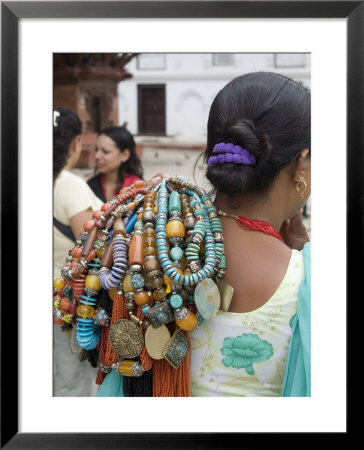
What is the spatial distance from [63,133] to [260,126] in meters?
0.86

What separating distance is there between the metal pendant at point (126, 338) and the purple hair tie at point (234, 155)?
0.52 metres

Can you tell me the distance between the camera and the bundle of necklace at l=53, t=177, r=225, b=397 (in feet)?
4.61

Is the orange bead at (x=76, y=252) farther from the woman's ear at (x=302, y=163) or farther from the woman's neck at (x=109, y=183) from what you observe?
the woman's neck at (x=109, y=183)

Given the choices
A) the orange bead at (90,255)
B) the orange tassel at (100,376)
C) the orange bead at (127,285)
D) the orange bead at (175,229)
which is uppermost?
the orange bead at (175,229)

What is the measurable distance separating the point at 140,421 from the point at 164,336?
30cm

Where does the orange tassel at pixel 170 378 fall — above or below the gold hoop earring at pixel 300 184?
below

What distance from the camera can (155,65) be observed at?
1.84m

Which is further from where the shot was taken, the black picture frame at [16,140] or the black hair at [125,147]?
the black hair at [125,147]

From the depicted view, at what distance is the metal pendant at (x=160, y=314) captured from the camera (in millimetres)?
1400

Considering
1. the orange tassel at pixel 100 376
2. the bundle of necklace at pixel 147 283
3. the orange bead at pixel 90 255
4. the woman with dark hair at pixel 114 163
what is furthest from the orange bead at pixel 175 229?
the woman with dark hair at pixel 114 163

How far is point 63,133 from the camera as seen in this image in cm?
199

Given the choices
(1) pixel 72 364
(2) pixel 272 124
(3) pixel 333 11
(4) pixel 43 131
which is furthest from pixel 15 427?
(3) pixel 333 11

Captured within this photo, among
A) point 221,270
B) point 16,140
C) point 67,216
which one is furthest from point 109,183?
point 221,270

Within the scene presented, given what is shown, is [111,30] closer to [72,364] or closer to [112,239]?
[112,239]
